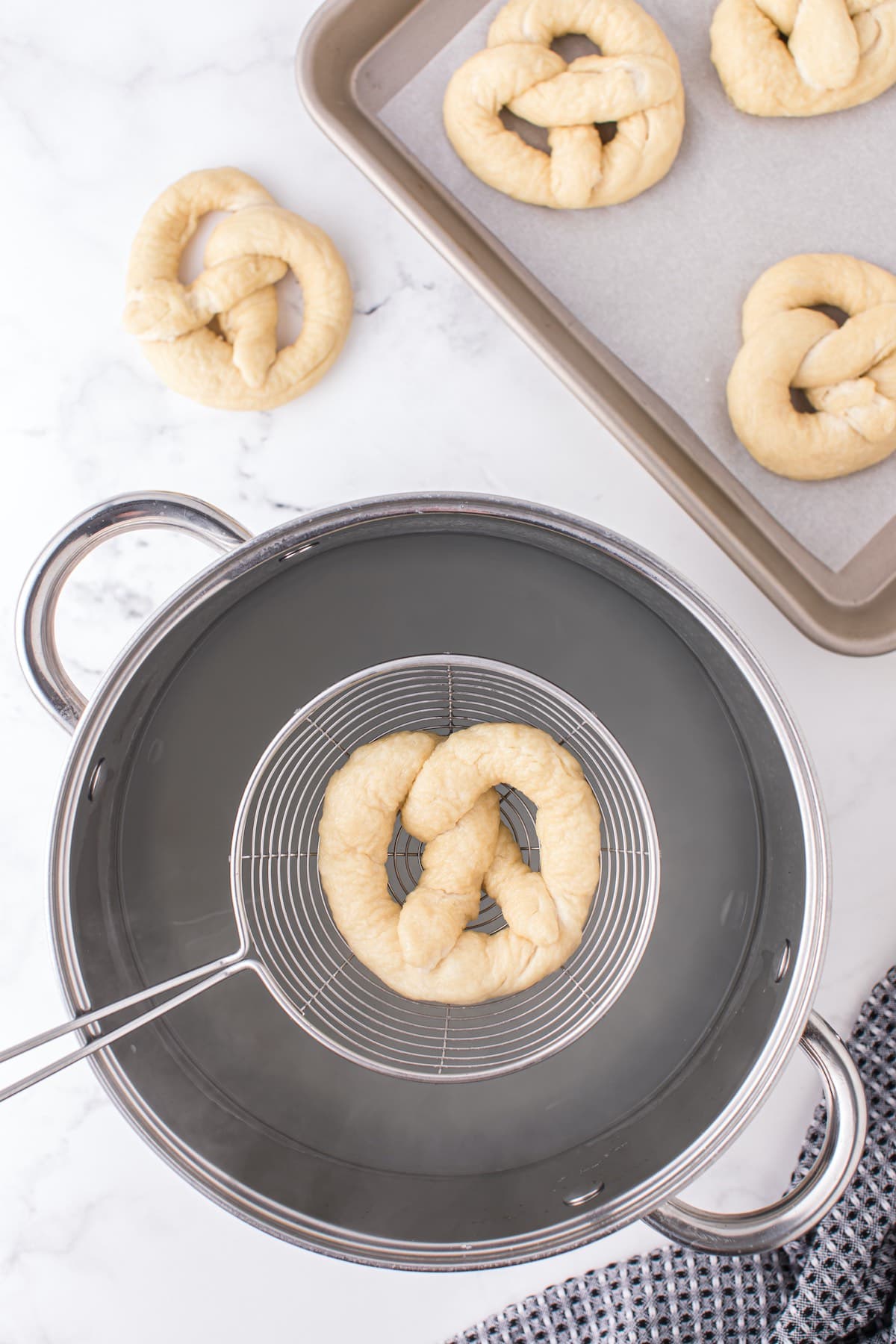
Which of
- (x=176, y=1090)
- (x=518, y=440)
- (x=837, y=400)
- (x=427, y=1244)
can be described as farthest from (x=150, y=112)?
(x=427, y=1244)

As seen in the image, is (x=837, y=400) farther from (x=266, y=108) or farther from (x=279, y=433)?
(x=266, y=108)

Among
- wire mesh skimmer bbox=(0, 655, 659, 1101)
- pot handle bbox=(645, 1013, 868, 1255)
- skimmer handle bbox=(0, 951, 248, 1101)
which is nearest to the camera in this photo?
skimmer handle bbox=(0, 951, 248, 1101)

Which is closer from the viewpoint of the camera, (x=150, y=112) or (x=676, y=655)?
(x=676, y=655)

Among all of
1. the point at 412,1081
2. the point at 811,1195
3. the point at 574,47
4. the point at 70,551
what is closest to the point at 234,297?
the point at 70,551

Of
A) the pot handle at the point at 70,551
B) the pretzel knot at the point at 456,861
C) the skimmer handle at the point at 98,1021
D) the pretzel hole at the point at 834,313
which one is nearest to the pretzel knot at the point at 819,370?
the pretzel hole at the point at 834,313

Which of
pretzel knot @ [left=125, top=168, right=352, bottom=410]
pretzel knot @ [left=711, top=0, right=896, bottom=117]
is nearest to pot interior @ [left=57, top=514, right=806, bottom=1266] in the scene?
pretzel knot @ [left=125, top=168, right=352, bottom=410]

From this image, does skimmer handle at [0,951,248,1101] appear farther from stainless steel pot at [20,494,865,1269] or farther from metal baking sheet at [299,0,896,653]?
metal baking sheet at [299,0,896,653]
